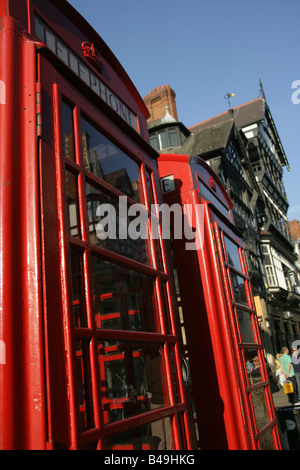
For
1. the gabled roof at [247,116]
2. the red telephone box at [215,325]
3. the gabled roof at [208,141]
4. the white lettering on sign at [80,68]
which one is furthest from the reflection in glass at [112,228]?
the gabled roof at [247,116]

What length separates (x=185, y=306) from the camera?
4.12 m

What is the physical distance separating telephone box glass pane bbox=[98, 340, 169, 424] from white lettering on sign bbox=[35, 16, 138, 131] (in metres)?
1.77

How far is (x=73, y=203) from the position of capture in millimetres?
2162

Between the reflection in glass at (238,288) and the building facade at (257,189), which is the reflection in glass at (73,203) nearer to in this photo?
the reflection in glass at (238,288)

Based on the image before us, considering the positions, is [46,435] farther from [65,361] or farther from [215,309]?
[215,309]

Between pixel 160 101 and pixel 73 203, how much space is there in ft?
86.6

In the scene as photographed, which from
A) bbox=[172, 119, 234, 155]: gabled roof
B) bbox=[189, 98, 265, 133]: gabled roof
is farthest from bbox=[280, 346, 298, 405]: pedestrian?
bbox=[189, 98, 265, 133]: gabled roof

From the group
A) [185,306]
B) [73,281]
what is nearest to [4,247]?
[73,281]

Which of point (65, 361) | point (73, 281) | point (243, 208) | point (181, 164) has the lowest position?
point (65, 361)

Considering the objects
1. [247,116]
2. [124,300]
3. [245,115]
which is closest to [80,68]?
[124,300]

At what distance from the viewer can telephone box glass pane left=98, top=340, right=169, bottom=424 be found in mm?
2428

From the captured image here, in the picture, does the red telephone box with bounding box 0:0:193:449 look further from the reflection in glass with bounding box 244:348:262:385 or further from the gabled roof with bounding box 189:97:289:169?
the gabled roof with bounding box 189:97:289:169

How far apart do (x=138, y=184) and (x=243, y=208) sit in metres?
20.2

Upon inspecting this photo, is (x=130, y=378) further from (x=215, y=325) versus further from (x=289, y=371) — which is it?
(x=289, y=371)
